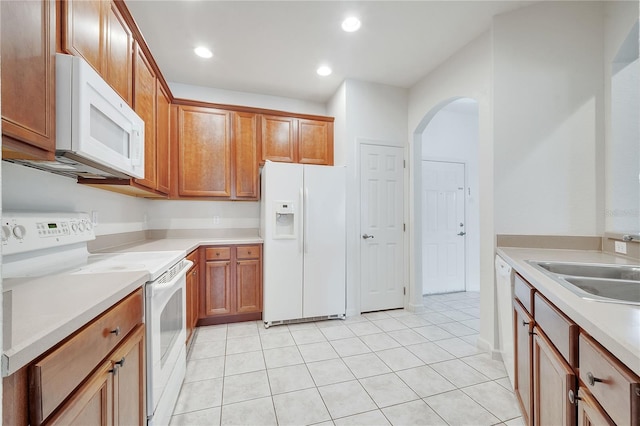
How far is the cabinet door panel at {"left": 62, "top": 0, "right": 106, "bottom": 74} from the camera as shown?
1224 mm

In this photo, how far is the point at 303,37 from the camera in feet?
8.42

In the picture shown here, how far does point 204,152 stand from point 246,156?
46 centimetres

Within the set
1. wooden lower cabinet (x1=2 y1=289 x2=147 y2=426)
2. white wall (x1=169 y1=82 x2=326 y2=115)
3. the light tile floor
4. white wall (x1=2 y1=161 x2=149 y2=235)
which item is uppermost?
white wall (x1=169 y1=82 x2=326 y2=115)

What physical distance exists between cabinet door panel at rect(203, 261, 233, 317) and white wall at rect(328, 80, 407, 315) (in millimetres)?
1315

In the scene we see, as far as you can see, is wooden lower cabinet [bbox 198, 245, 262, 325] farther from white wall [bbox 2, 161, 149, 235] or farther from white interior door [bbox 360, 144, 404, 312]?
white interior door [bbox 360, 144, 404, 312]

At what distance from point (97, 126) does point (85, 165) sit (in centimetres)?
22

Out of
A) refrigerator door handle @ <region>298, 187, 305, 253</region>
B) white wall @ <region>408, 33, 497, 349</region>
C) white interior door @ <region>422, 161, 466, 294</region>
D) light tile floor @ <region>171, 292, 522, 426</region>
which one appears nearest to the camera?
light tile floor @ <region>171, 292, 522, 426</region>

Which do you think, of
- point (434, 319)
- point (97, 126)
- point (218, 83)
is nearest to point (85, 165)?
point (97, 126)

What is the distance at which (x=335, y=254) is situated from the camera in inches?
125

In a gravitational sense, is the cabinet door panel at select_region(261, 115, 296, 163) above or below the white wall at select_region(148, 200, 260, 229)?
above

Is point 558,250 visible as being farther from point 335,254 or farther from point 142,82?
point 142,82

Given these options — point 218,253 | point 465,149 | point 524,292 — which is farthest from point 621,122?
point 218,253

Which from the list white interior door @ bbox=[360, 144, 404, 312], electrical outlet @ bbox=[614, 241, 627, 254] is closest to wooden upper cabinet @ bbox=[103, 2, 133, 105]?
white interior door @ bbox=[360, 144, 404, 312]

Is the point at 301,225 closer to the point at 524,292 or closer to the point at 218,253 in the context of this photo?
the point at 218,253
